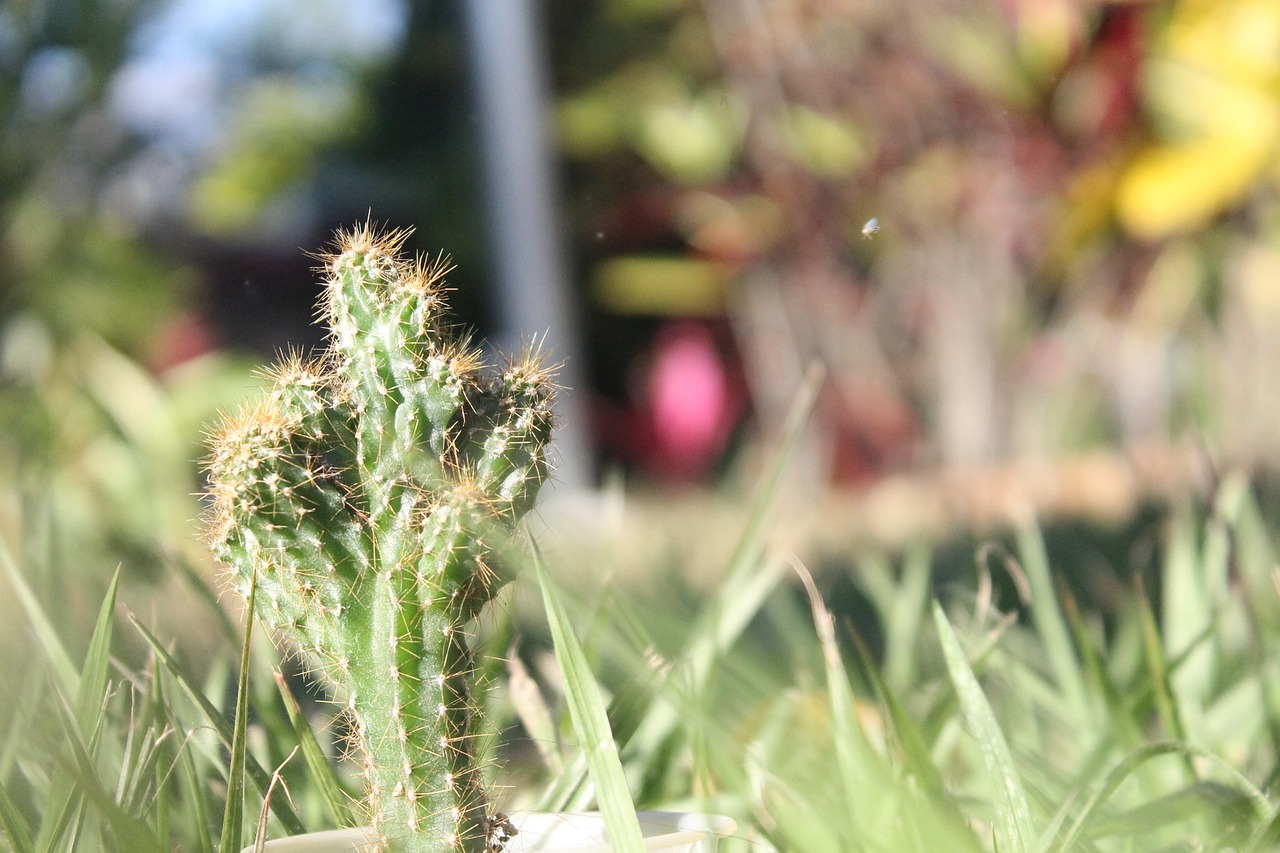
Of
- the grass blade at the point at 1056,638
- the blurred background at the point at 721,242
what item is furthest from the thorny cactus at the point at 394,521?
the blurred background at the point at 721,242

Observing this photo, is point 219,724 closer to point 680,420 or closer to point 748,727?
point 748,727

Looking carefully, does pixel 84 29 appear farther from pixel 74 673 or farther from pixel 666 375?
pixel 74 673

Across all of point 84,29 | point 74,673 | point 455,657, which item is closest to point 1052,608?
point 455,657

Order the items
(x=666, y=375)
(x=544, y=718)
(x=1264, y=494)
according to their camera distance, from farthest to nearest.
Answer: (x=666, y=375)
(x=1264, y=494)
(x=544, y=718)

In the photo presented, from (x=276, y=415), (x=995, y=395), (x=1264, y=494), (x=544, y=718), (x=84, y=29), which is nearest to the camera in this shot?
(x=276, y=415)

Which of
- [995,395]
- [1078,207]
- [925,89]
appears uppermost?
[925,89]

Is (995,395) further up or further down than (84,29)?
further down
